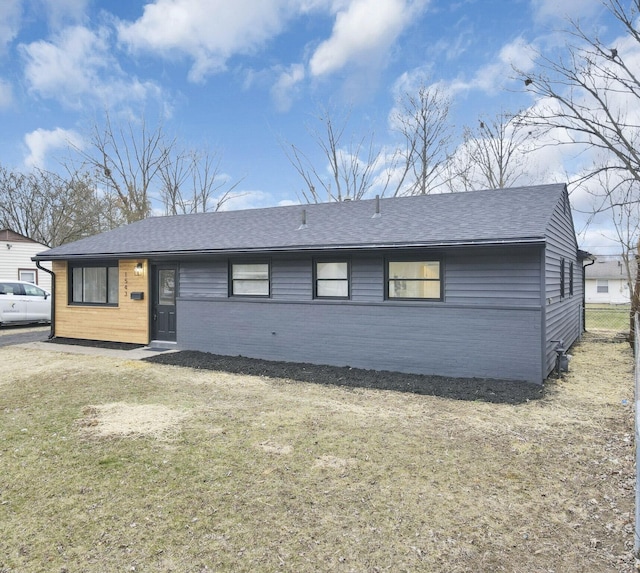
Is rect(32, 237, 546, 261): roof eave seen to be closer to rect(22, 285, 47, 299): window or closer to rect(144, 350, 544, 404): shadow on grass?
rect(144, 350, 544, 404): shadow on grass

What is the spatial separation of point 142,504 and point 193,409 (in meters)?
2.51

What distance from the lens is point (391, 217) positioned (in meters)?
9.66

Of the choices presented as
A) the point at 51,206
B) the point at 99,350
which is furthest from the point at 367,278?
the point at 51,206

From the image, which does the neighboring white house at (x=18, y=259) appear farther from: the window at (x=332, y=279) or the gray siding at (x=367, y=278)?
the gray siding at (x=367, y=278)

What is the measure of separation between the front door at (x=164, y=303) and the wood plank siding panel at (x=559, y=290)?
8.56 metres

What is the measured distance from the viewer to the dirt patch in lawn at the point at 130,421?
15.7ft

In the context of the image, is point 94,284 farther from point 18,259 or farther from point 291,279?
point 18,259

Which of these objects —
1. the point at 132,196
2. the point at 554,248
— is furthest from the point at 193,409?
the point at 132,196

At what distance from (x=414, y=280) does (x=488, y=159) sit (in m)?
17.9

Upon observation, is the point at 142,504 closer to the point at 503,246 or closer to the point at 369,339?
the point at 369,339

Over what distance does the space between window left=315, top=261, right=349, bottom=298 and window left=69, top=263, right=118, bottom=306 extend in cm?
610

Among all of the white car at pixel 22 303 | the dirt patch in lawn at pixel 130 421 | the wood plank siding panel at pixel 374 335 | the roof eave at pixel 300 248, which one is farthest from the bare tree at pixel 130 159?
the dirt patch in lawn at pixel 130 421

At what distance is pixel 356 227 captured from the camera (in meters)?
9.34

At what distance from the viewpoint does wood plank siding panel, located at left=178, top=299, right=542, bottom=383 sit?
286 inches
